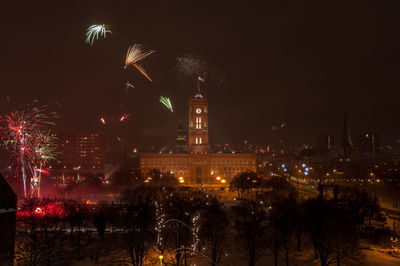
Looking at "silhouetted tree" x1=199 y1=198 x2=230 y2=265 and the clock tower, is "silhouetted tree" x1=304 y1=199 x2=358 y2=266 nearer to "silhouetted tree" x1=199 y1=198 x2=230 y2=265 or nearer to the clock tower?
"silhouetted tree" x1=199 y1=198 x2=230 y2=265

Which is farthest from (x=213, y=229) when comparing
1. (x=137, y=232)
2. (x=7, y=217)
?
(x=7, y=217)

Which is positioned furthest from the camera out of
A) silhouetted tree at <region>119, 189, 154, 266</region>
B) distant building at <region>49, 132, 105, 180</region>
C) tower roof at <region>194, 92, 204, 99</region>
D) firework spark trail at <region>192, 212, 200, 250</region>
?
distant building at <region>49, 132, 105, 180</region>

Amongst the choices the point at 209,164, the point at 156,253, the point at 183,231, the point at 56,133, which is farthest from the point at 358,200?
the point at 56,133

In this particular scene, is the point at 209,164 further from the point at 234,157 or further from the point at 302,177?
the point at 302,177

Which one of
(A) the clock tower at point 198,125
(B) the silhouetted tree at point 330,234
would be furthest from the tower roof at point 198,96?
(B) the silhouetted tree at point 330,234

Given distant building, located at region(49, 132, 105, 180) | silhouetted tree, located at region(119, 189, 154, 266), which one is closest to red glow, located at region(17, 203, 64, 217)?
silhouetted tree, located at region(119, 189, 154, 266)

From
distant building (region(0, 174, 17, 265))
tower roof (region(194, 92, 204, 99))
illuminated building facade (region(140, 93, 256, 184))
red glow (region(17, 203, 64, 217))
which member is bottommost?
red glow (region(17, 203, 64, 217))

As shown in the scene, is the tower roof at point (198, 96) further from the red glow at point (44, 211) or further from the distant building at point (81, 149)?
the red glow at point (44, 211)

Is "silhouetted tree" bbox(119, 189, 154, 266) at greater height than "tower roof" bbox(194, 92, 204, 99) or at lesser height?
lesser
